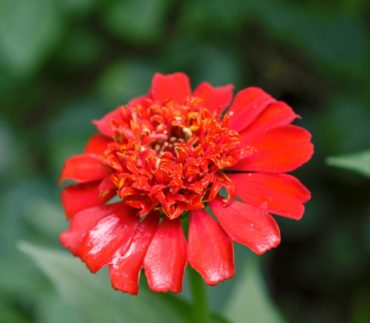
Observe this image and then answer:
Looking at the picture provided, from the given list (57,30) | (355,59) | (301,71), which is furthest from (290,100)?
(57,30)

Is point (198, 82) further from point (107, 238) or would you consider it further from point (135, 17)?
point (107, 238)

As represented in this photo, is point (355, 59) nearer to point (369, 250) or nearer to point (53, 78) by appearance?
point (369, 250)

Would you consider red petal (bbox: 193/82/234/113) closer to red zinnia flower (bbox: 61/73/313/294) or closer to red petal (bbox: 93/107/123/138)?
red zinnia flower (bbox: 61/73/313/294)

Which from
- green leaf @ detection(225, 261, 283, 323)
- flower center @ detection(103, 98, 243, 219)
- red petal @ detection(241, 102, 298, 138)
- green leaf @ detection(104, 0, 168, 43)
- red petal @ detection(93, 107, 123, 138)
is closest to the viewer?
flower center @ detection(103, 98, 243, 219)

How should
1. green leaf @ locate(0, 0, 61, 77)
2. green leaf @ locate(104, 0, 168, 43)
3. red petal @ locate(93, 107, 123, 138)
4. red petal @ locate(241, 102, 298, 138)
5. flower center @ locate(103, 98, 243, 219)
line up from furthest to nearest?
1. green leaf @ locate(104, 0, 168, 43)
2. green leaf @ locate(0, 0, 61, 77)
3. red petal @ locate(93, 107, 123, 138)
4. red petal @ locate(241, 102, 298, 138)
5. flower center @ locate(103, 98, 243, 219)

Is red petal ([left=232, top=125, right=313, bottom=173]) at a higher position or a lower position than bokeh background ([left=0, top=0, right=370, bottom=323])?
higher

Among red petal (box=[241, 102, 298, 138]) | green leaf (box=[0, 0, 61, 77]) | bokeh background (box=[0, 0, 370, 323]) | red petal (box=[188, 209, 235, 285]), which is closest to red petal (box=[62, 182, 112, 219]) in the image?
red petal (box=[188, 209, 235, 285])
